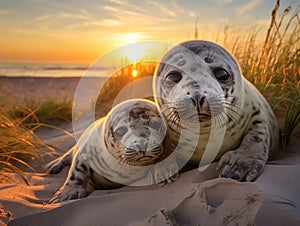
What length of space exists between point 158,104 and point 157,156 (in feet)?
1.32

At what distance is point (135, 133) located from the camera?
287 centimetres

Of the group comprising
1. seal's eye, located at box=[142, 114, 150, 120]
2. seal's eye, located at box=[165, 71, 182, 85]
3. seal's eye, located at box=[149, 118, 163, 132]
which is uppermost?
seal's eye, located at box=[165, 71, 182, 85]

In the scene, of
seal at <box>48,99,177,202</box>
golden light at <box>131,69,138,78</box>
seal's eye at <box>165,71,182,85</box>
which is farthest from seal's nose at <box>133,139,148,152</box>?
golden light at <box>131,69,138,78</box>

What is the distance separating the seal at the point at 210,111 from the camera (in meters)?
2.50

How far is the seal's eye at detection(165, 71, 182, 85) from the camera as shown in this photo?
2717 mm

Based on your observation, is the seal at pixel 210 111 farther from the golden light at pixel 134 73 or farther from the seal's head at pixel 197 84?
the golden light at pixel 134 73

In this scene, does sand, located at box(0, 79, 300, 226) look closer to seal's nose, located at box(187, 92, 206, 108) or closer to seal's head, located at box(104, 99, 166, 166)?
seal's head, located at box(104, 99, 166, 166)

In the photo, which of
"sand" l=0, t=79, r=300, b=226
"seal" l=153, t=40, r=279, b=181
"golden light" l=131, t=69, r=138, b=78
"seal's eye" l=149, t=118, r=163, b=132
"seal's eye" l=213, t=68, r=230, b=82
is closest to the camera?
"sand" l=0, t=79, r=300, b=226

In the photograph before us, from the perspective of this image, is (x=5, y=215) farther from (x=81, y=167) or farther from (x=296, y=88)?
(x=296, y=88)

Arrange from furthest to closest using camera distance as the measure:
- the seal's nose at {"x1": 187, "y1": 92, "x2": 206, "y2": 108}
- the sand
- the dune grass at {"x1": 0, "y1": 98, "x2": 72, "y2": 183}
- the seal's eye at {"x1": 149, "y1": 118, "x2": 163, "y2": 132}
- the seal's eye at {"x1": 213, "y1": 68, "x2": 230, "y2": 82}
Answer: the dune grass at {"x1": 0, "y1": 98, "x2": 72, "y2": 183} → the seal's eye at {"x1": 149, "y1": 118, "x2": 163, "y2": 132} → the seal's eye at {"x1": 213, "y1": 68, "x2": 230, "y2": 82} → the seal's nose at {"x1": 187, "y1": 92, "x2": 206, "y2": 108} → the sand

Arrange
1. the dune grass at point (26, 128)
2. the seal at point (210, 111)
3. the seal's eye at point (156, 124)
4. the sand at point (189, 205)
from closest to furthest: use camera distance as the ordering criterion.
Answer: the sand at point (189, 205)
the seal at point (210, 111)
the seal's eye at point (156, 124)
the dune grass at point (26, 128)

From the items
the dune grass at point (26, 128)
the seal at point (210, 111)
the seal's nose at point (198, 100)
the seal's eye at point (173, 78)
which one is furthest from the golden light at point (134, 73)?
the seal's nose at point (198, 100)

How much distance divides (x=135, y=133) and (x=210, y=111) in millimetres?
653

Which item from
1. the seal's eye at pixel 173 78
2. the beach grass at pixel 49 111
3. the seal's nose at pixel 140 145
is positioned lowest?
the beach grass at pixel 49 111
